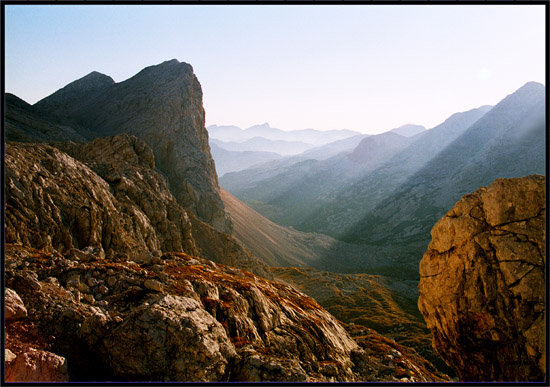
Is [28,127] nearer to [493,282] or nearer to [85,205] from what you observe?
[85,205]

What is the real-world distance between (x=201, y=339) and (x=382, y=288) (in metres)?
98.4

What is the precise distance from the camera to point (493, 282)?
16766 millimetres

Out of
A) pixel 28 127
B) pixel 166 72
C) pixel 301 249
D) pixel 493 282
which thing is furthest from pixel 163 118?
pixel 493 282

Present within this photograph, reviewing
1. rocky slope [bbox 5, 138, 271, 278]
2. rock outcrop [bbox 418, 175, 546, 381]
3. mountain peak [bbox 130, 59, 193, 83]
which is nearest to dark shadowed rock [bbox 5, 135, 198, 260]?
rocky slope [bbox 5, 138, 271, 278]

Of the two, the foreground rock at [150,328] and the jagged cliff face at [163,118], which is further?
the jagged cliff face at [163,118]

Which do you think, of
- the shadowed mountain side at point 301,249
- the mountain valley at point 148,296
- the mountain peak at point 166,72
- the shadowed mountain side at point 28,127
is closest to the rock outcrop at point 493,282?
the mountain valley at point 148,296

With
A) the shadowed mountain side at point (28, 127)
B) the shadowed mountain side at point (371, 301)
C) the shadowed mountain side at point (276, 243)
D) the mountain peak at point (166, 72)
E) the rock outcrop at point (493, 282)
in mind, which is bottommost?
the shadowed mountain side at point (371, 301)

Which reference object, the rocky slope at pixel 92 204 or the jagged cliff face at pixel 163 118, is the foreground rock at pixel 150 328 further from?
the jagged cliff face at pixel 163 118

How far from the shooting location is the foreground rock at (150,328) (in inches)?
433

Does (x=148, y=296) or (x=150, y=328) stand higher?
(x=148, y=296)

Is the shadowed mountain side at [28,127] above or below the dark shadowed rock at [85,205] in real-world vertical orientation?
above

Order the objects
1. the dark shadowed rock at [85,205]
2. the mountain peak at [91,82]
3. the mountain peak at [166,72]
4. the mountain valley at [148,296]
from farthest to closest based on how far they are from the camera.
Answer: the mountain peak at [91,82] → the mountain peak at [166,72] → the dark shadowed rock at [85,205] → the mountain valley at [148,296]

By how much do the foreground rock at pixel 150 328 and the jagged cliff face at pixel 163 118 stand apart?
195 ft

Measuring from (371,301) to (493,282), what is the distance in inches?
2917
